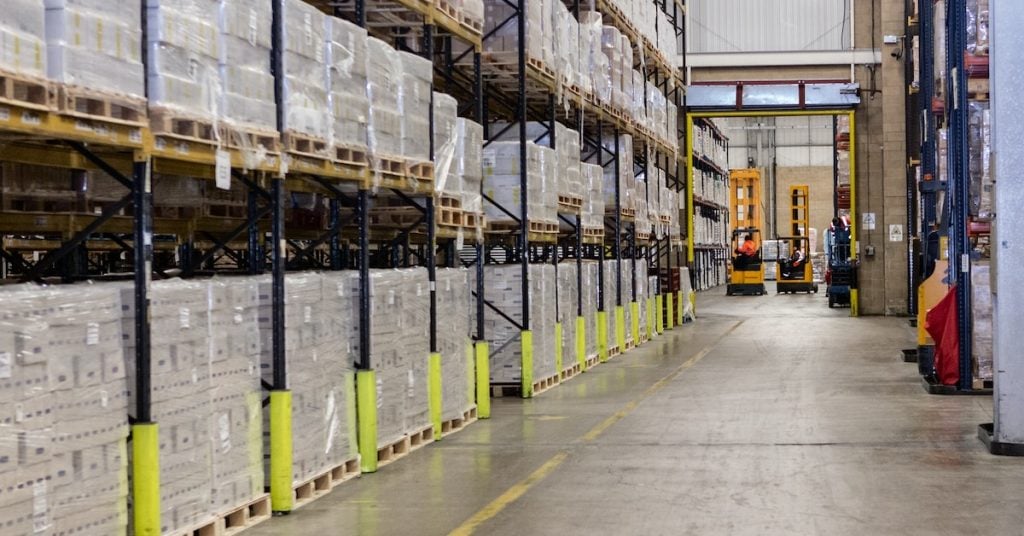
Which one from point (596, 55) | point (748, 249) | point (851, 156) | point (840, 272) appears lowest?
point (840, 272)

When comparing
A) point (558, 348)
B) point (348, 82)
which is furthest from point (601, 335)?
point (348, 82)

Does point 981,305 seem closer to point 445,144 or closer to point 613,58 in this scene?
point 445,144

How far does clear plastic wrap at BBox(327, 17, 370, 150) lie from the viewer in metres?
7.78

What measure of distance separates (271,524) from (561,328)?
7701 millimetres

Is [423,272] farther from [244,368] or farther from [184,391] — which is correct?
[184,391]

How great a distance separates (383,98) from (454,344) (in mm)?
2506

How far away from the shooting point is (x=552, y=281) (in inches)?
550

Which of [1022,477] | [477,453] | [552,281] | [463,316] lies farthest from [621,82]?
[1022,477]

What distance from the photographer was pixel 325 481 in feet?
25.6

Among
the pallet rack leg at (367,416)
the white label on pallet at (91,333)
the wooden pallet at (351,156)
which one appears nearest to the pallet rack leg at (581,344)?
the pallet rack leg at (367,416)

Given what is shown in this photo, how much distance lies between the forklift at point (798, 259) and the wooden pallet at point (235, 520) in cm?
3272

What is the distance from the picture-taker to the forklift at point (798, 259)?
38.8 metres

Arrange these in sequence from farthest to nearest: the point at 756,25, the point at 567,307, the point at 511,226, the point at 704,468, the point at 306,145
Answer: the point at 756,25
the point at 567,307
the point at 511,226
the point at 704,468
the point at 306,145

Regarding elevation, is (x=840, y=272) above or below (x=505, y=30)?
below
